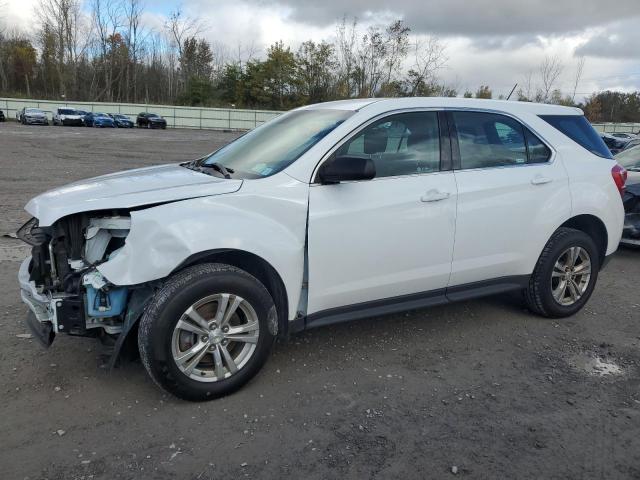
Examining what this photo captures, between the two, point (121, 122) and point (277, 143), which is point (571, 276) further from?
point (121, 122)

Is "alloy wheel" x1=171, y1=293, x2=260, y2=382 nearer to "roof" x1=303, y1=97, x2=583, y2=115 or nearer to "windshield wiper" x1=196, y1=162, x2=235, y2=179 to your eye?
"windshield wiper" x1=196, y1=162, x2=235, y2=179

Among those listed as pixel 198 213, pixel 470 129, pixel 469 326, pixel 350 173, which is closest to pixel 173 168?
pixel 198 213

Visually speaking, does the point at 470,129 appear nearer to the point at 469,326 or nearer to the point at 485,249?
the point at 485,249

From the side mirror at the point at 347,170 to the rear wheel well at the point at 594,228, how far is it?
2302mm

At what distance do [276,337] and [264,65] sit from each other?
2526 inches

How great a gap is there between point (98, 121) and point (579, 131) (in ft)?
144

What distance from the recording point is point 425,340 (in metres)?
4.32

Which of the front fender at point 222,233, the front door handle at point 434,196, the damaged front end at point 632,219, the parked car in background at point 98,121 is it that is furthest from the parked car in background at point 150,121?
the front fender at point 222,233

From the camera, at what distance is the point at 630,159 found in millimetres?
8234

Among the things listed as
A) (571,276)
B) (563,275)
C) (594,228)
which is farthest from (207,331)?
(594,228)

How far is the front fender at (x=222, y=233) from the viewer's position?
300 cm

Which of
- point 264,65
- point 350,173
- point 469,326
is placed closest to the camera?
point 350,173

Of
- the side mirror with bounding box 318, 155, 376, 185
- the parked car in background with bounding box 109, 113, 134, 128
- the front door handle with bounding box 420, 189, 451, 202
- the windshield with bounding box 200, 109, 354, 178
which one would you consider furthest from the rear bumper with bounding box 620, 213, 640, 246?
the parked car in background with bounding box 109, 113, 134, 128

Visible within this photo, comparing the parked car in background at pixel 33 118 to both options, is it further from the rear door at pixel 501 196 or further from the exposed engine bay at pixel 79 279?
the rear door at pixel 501 196
